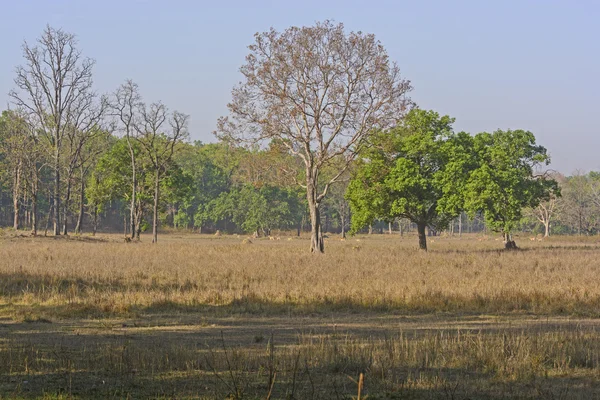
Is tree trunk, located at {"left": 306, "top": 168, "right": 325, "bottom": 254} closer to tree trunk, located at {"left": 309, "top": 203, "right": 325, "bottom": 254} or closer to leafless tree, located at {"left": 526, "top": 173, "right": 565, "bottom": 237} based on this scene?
tree trunk, located at {"left": 309, "top": 203, "right": 325, "bottom": 254}

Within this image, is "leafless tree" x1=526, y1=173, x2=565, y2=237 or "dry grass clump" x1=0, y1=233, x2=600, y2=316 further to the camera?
"leafless tree" x1=526, y1=173, x2=565, y2=237

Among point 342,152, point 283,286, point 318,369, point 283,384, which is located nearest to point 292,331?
point 318,369

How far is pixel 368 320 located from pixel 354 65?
31804 mm

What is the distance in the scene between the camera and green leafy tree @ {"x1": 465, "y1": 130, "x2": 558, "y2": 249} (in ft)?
168

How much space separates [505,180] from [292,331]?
41.1 metres

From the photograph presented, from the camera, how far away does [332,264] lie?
3325 cm

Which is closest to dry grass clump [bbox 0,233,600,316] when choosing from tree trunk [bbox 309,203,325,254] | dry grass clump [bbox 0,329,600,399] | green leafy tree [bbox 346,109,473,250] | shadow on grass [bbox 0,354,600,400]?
dry grass clump [bbox 0,329,600,399]

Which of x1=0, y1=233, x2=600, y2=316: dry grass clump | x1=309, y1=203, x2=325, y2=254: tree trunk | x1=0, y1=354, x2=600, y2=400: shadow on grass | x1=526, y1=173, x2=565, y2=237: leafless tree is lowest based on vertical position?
x1=0, y1=354, x2=600, y2=400: shadow on grass

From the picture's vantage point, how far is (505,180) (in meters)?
52.6

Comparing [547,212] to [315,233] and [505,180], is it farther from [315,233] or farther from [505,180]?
[315,233]

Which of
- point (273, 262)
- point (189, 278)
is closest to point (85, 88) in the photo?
point (273, 262)

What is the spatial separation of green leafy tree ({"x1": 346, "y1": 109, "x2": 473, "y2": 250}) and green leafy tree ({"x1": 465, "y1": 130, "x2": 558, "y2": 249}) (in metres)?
1.42

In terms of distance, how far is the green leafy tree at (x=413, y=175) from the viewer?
51.0 m

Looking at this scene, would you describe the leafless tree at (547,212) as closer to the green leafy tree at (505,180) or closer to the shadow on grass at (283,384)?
the green leafy tree at (505,180)
